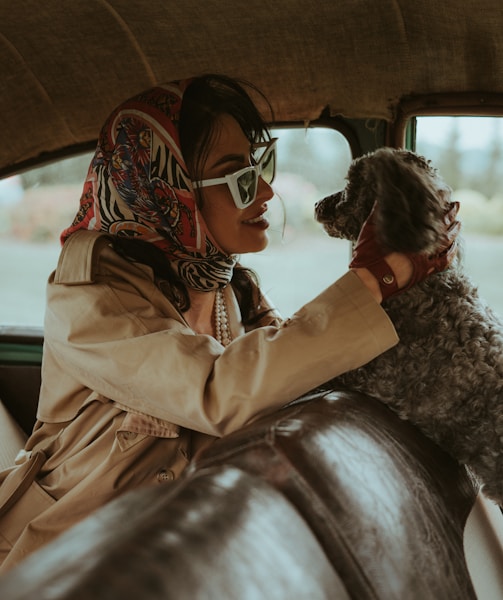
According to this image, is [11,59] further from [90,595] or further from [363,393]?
[90,595]

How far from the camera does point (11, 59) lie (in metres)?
2.32

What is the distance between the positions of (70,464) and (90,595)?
111cm

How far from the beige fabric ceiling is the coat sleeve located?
0.91 meters

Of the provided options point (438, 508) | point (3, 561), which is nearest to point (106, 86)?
point (3, 561)

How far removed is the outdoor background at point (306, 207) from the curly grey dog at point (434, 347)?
0.29 meters

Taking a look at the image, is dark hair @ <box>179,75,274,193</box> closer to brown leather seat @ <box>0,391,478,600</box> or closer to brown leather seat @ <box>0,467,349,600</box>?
brown leather seat @ <box>0,391,478,600</box>

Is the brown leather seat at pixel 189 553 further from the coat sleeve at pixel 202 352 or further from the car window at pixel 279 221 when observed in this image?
the car window at pixel 279 221

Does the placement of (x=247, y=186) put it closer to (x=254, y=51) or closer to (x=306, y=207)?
(x=254, y=51)

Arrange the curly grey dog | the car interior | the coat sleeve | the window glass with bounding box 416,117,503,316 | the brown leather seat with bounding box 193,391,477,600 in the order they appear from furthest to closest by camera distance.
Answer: the window glass with bounding box 416,117,503,316, the curly grey dog, the coat sleeve, the brown leather seat with bounding box 193,391,477,600, the car interior

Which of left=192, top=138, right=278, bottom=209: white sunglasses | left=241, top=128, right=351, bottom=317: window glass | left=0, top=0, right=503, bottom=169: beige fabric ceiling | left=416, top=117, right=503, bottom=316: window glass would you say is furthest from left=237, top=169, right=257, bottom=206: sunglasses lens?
left=416, top=117, right=503, bottom=316: window glass

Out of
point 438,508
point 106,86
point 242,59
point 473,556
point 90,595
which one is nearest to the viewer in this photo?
point 90,595

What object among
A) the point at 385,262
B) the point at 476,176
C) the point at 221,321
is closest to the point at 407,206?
the point at 385,262

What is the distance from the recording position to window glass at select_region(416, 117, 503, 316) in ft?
7.30

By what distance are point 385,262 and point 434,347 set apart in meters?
0.31
